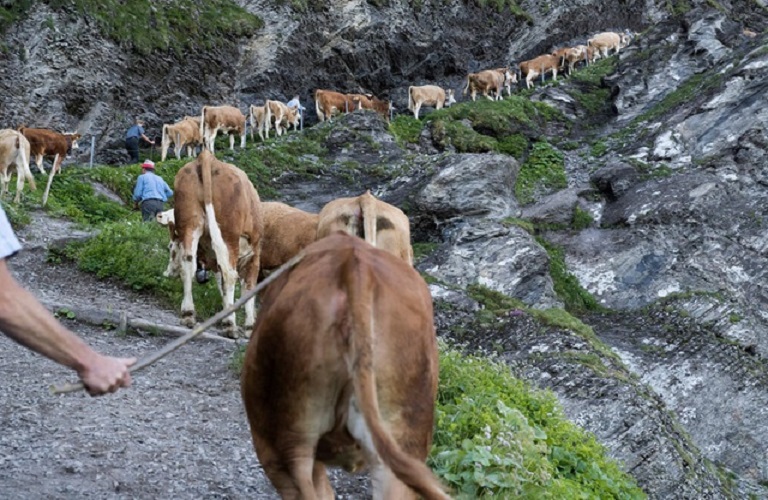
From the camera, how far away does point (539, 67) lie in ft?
136

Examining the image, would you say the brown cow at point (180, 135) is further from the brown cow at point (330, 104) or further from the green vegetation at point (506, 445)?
Answer: the green vegetation at point (506, 445)

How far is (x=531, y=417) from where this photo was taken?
7934 millimetres

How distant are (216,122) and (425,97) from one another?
10.7 m

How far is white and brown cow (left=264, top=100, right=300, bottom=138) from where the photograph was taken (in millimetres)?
31969

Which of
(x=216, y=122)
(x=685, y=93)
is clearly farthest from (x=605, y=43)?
(x=216, y=122)

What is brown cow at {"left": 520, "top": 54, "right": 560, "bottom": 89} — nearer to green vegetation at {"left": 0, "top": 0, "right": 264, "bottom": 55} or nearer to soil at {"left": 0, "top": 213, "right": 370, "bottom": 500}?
green vegetation at {"left": 0, "top": 0, "right": 264, "bottom": 55}

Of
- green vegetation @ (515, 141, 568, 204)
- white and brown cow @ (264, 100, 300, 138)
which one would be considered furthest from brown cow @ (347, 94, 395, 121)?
green vegetation @ (515, 141, 568, 204)

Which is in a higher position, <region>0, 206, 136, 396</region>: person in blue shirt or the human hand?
<region>0, 206, 136, 396</region>: person in blue shirt

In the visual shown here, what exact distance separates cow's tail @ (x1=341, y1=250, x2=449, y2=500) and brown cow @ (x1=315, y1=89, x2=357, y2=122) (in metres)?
31.0

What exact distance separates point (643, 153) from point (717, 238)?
563 cm

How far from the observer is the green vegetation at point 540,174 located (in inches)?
965

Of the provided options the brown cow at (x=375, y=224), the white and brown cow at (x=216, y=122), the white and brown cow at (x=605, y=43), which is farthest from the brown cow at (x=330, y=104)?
the brown cow at (x=375, y=224)

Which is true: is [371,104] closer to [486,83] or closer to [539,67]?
[486,83]

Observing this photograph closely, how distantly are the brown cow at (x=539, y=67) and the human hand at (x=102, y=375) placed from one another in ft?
126
